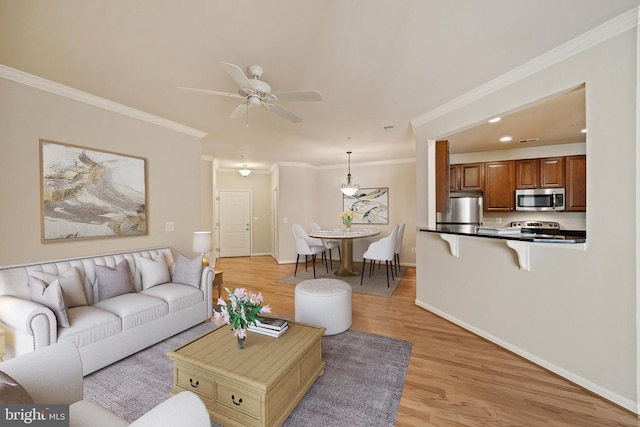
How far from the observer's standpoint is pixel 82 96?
2895 millimetres

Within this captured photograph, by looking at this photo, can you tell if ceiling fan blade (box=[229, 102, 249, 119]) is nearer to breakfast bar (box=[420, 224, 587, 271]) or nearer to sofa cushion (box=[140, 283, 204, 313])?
sofa cushion (box=[140, 283, 204, 313])

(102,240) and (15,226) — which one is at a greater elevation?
(15,226)

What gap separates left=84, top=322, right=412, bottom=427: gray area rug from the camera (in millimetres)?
1771

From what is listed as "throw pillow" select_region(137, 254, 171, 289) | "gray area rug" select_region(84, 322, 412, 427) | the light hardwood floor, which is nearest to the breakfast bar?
the light hardwood floor

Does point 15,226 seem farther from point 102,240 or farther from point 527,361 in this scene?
point 527,361

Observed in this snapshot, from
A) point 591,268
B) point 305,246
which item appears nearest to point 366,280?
point 305,246

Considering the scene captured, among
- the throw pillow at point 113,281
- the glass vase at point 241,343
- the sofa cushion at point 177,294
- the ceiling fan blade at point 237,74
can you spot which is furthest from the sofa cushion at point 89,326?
the ceiling fan blade at point 237,74

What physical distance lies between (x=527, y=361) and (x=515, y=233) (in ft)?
3.68

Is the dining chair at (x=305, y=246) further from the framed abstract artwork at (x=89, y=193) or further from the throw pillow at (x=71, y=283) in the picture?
the throw pillow at (x=71, y=283)

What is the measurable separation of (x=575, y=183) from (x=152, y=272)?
627cm

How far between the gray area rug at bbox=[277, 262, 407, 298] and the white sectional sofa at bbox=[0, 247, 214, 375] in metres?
2.15

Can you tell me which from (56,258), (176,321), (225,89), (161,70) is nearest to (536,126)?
(225,89)

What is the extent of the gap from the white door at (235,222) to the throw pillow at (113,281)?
5018 mm

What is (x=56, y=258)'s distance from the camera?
9.05 feet
